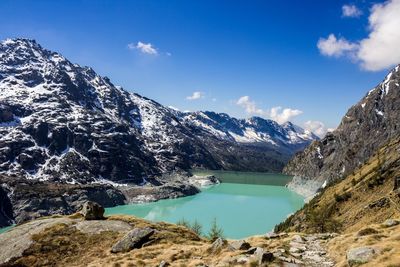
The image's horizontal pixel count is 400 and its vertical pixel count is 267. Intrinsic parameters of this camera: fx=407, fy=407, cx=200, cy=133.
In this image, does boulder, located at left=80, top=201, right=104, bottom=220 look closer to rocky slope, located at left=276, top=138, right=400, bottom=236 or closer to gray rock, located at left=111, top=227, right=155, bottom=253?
gray rock, located at left=111, top=227, right=155, bottom=253

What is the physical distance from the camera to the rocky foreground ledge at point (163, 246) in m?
27.3

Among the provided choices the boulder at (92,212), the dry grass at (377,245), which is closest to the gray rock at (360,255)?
the dry grass at (377,245)

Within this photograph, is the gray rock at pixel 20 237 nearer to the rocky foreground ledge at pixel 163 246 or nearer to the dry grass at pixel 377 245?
the rocky foreground ledge at pixel 163 246

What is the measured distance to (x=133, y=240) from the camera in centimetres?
3909

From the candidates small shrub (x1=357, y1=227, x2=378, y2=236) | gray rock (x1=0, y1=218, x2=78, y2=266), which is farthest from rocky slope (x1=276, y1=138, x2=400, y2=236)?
gray rock (x1=0, y1=218, x2=78, y2=266)

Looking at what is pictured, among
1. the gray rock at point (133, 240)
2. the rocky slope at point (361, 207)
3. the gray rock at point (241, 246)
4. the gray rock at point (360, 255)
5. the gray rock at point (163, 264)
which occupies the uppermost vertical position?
the gray rock at point (360, 255)

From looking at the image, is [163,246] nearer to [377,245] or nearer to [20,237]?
[20,237]

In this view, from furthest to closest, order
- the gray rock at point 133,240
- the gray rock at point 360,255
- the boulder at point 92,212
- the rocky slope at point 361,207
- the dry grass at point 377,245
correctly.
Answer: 1. the rocky slope at point 361,207
2. the boulder at point 92,212
3. the gray rock at point 133,240
4. the gray rock at point 360,255
5. the dry grass at point 377,245

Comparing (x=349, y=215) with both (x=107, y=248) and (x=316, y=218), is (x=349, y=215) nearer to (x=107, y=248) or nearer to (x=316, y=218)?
(x=316, y=218)

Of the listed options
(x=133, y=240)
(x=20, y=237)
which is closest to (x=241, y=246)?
(x=133, y=240)

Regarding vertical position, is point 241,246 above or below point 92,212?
below

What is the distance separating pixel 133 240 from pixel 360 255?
22024 millimetres

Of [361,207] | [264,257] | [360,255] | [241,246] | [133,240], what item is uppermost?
[360,255]

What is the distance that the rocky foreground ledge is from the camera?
27266mm
